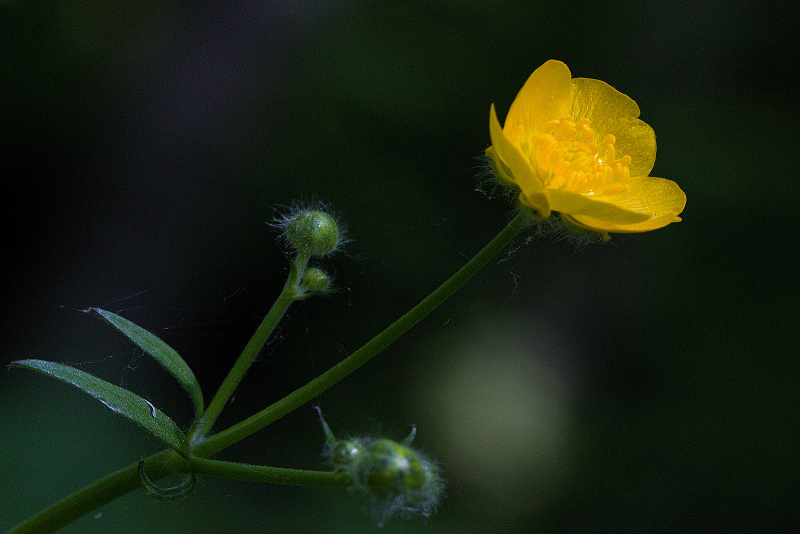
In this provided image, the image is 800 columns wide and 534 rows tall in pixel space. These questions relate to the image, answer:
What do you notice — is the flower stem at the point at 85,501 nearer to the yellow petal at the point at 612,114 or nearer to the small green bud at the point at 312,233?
the small green bud at the point at 312,233

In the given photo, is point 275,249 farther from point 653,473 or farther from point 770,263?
point 770,263

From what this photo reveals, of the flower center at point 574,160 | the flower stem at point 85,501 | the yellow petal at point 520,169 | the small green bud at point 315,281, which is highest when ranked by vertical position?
the flower center at point 574,160

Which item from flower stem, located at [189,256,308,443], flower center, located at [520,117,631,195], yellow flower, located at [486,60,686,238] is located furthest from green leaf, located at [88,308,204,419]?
flower center, located at [520,117,631,195]

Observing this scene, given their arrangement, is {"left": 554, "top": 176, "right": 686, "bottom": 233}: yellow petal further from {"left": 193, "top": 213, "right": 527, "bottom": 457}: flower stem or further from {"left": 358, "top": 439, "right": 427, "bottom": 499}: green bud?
{"left": 358, "top": 439, "right": 427, "bottom": 499}: green bud

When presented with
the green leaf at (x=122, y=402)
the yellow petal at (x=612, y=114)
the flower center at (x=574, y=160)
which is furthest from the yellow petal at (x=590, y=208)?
the green leaf at (x=122, y=402)

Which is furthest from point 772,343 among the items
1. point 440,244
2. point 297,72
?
point 297,72

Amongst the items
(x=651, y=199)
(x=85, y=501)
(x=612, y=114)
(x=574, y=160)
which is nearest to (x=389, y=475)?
(x=85, y=501)
